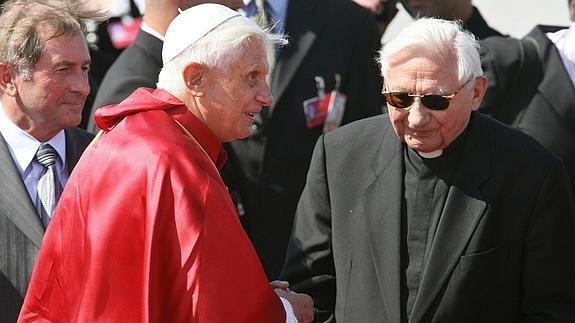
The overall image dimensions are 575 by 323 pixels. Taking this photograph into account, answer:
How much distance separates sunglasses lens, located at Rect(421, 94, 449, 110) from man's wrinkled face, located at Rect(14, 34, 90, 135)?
133 centimetres

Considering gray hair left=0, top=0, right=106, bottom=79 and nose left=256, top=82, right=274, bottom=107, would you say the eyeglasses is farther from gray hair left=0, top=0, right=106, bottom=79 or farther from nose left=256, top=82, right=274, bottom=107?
gray hair left=0, top=0, right=106, bottom=79

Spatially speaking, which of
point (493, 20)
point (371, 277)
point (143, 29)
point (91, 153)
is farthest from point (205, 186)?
point (493, 20)

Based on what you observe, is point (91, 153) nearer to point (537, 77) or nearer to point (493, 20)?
point (537, 77)

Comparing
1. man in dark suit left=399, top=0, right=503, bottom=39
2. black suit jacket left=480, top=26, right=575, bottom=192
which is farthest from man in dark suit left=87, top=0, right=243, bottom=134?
black suit jacket left=480, top=26, right=575, bottom=192

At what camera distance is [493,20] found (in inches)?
383

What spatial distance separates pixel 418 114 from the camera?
4336 millimetres

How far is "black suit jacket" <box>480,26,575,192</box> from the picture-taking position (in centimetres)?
575

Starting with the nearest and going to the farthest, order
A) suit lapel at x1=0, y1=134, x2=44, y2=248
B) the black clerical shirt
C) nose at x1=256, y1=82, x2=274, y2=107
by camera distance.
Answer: nose at x1=256, y1=82, x2=274, y2=107 < the black clerical shirt < suit lapel at x1=0, y1=134, x2=44, y2=248

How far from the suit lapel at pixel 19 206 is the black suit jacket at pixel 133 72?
1.05 meters

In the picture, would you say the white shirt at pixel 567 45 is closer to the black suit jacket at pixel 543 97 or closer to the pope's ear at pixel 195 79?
the black suit jacket at pixel 543 97

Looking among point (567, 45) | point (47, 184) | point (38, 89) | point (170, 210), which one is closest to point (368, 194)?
point (170, 210)

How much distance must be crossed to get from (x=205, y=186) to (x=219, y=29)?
51 cm

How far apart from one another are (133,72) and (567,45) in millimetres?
2080

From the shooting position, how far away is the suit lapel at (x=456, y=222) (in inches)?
169
